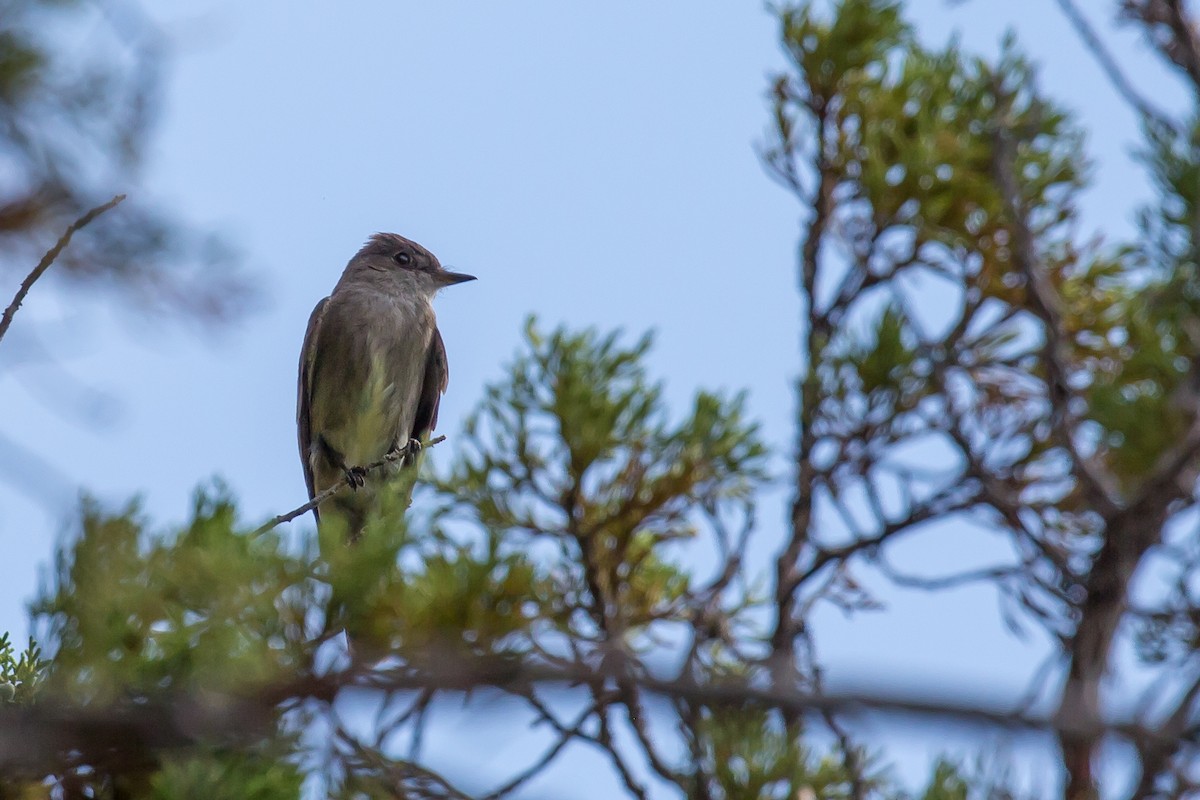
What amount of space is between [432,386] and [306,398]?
71 centimetres

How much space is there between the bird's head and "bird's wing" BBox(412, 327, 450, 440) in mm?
416

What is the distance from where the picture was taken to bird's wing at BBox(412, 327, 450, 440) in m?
7.52

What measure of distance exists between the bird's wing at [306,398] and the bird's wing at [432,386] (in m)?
0.60

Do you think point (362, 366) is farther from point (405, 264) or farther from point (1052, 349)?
point (1052, 349)

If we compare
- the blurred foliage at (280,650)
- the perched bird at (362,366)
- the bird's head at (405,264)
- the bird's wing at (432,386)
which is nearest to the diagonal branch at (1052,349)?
the blurred foliage at (280,650)

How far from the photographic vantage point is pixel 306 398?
7410mm

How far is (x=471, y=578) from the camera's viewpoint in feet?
6.43

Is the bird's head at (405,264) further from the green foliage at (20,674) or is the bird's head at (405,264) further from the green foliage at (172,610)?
the green foliage at (172,610)

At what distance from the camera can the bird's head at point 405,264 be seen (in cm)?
785

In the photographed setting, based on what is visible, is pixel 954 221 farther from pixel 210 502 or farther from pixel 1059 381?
pixel 210 502

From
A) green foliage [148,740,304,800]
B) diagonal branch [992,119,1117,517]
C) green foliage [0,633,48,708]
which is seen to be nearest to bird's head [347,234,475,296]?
green foliage [0,633,48,708]

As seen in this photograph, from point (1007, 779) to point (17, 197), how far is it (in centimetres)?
201

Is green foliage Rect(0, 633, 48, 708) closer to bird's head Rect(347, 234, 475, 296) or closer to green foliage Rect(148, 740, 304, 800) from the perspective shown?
green foliage Rect(148, 740, 304, 800)

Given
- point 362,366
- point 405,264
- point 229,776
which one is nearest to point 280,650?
point 229,776
